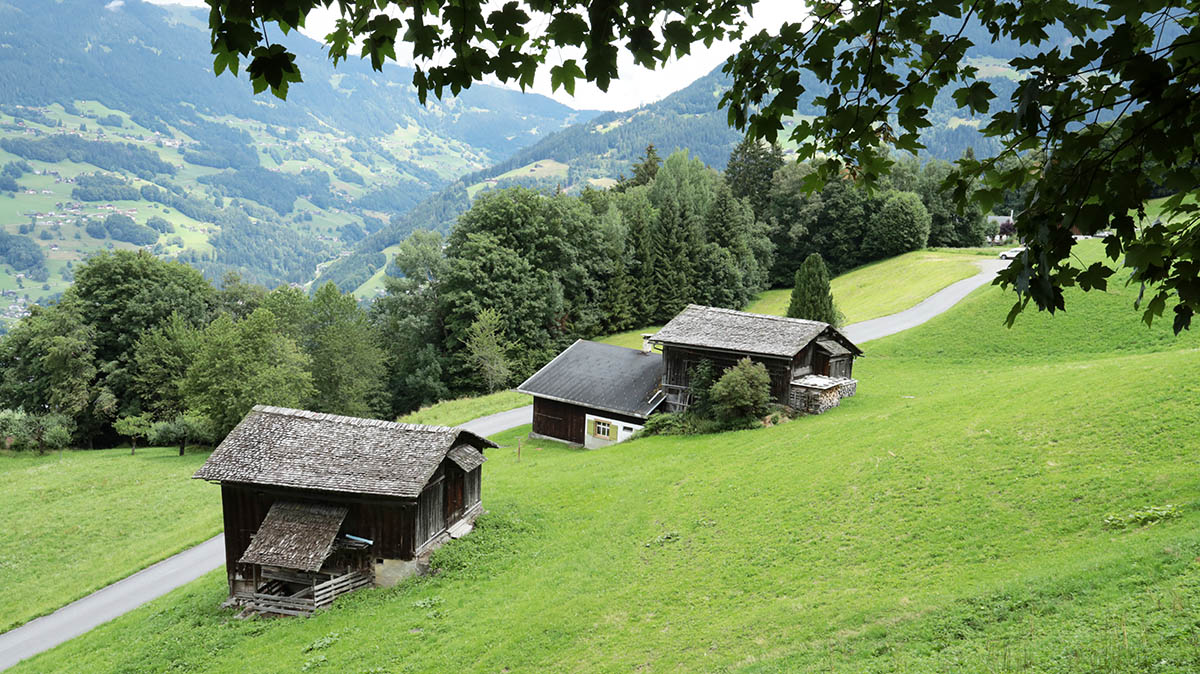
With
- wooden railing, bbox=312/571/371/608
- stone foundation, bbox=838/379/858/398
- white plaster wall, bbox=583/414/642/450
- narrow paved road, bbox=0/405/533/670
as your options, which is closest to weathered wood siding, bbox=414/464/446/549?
wooden railing, bbox=312/571/371/608

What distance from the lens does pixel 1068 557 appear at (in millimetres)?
14188

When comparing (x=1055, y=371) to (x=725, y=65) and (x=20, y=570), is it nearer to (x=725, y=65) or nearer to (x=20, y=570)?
(x=725, y=65)

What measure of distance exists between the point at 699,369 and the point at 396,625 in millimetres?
21502

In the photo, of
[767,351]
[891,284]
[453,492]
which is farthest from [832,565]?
[891,284]

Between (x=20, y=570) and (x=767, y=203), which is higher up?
(x=767, y=203)

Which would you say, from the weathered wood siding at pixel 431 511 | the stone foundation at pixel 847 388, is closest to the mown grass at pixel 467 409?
the weathered wood siding at pixel 431 511

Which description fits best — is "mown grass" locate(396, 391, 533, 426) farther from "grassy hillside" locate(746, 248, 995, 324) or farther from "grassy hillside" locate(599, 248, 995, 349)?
"grassy hillside" locate(746, 248, 995, 324)

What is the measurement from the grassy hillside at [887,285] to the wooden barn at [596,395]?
20.8 m

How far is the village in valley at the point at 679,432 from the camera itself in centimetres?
498

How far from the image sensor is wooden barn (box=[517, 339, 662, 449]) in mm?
40156

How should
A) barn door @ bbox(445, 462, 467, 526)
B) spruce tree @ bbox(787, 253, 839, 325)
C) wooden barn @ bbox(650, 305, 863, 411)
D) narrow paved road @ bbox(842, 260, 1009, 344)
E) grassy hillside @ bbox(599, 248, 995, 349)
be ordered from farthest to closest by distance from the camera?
grassy hillside @ bbox(599, 248, 995, 349) → narrow paved road @ bbox(842, 260, 1009, 344) → spruce tree @ bbox(787, 253, 839, 325) → wooden barn @ bbox(650, 305, 863, 411) → barn door @ bbox(445, 462, 467, 526)

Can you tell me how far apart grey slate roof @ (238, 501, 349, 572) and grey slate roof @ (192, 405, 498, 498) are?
101 cm

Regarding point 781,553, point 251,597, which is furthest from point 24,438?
point 781,553

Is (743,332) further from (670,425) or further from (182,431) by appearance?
(182,431)
